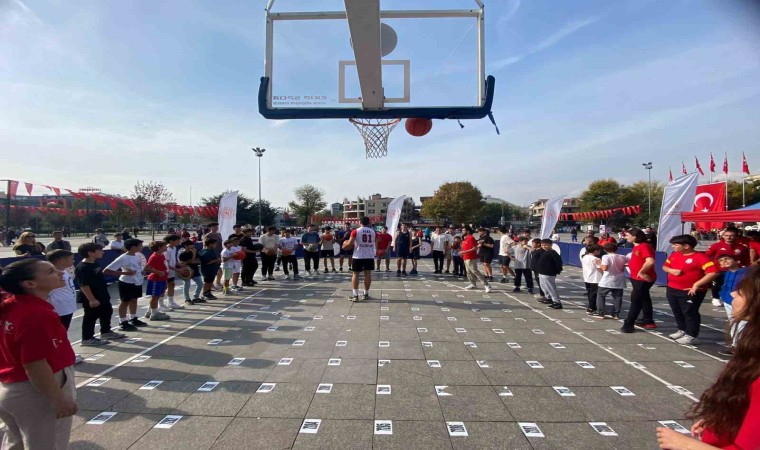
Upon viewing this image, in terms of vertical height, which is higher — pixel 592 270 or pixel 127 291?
pixel 592 270

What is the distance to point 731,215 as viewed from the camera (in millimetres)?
11875

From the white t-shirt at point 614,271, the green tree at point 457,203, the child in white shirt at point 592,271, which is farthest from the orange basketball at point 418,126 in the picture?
the green tree at point 457,203

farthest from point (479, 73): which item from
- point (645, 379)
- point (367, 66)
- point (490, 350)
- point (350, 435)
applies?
point (350, 435)

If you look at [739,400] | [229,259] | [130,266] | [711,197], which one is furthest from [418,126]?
[711,197]

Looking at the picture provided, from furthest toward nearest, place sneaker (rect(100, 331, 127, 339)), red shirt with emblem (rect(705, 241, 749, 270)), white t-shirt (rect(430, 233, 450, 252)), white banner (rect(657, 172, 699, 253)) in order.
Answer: white t-shirt (rect(430, 233, 450, 252)), white banner (rect(657, 172, 699, 253)), red shirt with emblem (rect(705, 241, 749, 270)), sneaker (rect(100, 331, 127, 339))

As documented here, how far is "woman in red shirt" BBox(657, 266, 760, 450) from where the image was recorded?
141cm

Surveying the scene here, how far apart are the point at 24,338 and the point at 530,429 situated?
361cm

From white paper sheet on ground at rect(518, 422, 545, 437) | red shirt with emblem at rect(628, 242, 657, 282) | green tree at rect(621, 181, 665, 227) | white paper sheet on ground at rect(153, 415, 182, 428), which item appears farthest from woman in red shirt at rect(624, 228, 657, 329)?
green tree at rect(621, 181, 665, 227)

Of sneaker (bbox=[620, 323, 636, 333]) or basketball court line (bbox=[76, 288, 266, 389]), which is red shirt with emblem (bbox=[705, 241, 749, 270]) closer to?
sneaker (bbox=[620, 323, 636, 333])

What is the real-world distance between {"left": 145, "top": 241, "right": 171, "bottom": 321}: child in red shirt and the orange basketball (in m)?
5.60

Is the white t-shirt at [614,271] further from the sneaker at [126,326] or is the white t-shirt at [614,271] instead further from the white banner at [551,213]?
the sneaker at [126,326]

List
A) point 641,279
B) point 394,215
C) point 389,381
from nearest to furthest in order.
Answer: point 389,381
point 641,279
point 394,215

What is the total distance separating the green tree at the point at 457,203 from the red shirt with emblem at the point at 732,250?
58.0 m

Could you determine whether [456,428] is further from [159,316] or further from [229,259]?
[229,259]
